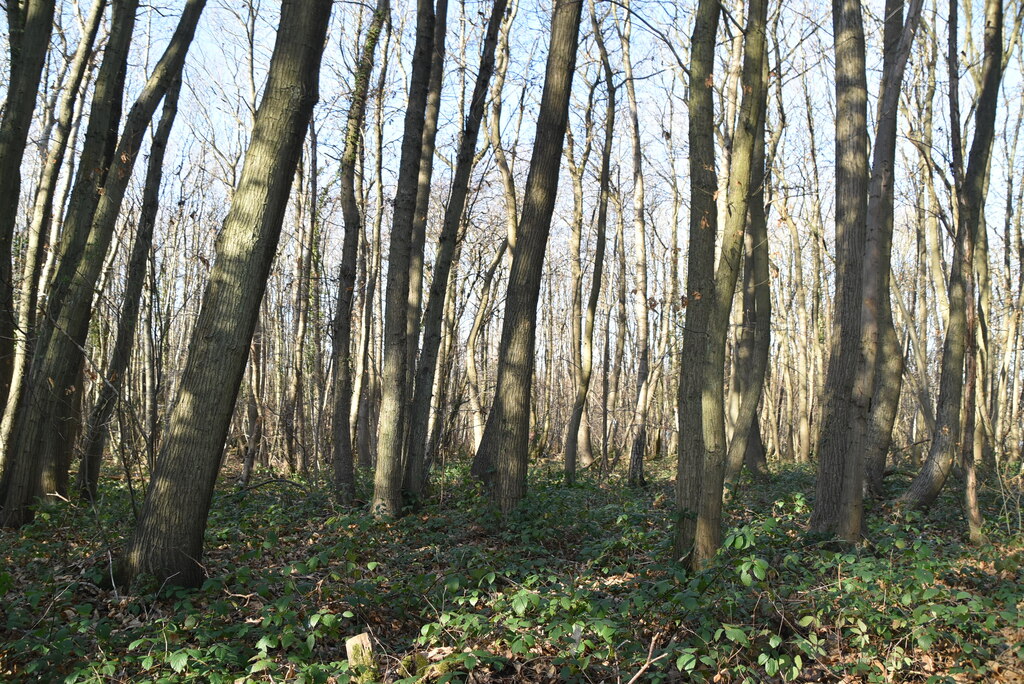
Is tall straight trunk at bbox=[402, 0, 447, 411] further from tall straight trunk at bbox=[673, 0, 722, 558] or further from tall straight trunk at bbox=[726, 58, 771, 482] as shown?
tall straight trunk at bbox=[726, 58, 771, 482]

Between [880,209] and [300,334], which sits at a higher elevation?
[880,209]

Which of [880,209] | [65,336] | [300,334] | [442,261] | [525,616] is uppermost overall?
[880,209]

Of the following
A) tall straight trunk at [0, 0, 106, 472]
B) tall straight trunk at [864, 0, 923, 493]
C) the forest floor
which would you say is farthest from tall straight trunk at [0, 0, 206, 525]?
tall straight trunk at [864, 0, 923, 493]

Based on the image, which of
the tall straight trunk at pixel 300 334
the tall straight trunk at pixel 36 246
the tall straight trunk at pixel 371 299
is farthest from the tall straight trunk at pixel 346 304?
the tall straight trunk at pixel 36 246

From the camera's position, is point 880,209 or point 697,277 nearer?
point 697,277

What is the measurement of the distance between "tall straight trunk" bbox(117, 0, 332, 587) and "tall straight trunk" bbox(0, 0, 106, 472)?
2.92 metres

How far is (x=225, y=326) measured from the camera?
17.4ft

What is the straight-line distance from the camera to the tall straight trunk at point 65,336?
7.61 metres

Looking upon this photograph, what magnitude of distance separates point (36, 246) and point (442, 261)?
487cm

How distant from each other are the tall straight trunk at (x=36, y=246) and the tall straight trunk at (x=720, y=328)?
643 centimetres

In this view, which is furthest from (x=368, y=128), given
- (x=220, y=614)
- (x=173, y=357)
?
(x=173, y=357)

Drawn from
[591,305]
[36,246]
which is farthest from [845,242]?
[36,246]

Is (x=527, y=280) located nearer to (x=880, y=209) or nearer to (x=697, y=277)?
(x=697, y=277)

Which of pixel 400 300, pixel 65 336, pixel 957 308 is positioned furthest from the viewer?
pixel 957 308
